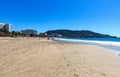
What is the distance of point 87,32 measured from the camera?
150 metres

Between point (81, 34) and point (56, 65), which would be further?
point (81, 34)

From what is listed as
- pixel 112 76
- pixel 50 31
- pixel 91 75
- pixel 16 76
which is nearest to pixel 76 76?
pixel 91 75

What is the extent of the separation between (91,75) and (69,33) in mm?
155914

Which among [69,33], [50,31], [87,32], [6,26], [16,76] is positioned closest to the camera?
[16,76]

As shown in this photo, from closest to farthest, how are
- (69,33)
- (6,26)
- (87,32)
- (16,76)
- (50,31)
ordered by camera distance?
(16,76), (6,26), (87,32), (69,33), (50,31)

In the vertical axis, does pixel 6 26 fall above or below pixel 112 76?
above

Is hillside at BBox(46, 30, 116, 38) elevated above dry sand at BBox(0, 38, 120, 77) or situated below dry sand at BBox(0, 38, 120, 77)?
above

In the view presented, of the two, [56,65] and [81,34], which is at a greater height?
[81,34]

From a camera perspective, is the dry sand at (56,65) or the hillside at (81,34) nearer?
the dry sand at (56,65)

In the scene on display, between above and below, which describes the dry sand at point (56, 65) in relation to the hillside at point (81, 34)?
below

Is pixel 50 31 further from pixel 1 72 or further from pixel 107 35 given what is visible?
pixel 1 72

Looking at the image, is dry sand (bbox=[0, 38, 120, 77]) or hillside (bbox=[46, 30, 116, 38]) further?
hillside (bbox=[46, 30, 116, 38])

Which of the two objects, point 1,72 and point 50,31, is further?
point 50,31

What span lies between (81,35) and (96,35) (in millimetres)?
15238
